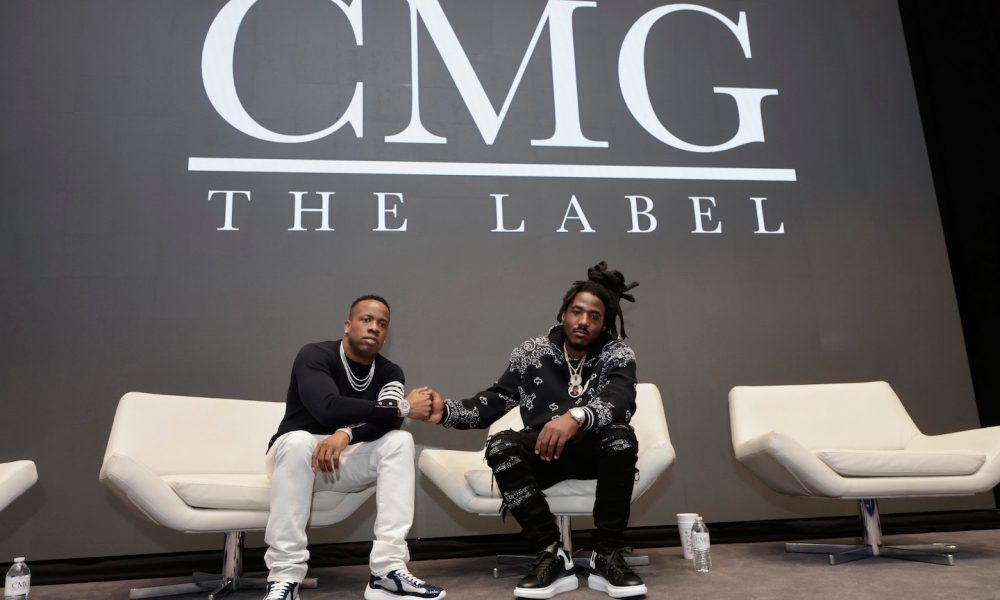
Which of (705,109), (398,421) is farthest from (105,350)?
(705,109)

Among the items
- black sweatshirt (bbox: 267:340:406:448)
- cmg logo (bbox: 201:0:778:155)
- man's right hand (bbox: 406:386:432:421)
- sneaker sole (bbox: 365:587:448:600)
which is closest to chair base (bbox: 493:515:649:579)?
sneaker sole (bbox: 365:587:448:600)

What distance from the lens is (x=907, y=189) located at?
4.39m

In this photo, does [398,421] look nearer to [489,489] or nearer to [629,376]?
Answer: [489,489]

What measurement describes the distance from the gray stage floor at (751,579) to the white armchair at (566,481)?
28 cm

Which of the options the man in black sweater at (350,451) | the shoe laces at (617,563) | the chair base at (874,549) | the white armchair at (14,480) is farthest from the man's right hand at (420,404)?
the chair base at (874,549)

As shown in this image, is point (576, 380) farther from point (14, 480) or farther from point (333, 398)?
point (14, 480)

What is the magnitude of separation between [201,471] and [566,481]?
4.90 ft

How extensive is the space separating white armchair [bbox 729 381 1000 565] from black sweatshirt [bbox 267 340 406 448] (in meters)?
1.54

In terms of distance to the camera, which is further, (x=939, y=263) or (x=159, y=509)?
(x=939, y=263)

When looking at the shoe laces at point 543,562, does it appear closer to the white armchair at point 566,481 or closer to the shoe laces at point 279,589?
the white armchair at point 566,481

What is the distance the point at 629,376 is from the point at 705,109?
220 cm

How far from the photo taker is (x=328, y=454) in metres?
2.51

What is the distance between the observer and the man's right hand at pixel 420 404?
2824mm

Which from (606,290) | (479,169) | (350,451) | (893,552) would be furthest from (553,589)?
(479,169)
